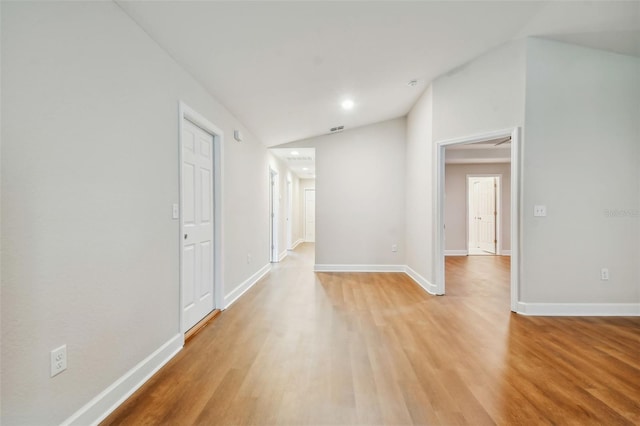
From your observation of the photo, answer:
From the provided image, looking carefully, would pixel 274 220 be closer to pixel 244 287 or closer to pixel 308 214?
pixel 244 287

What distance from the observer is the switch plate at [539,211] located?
3135mm

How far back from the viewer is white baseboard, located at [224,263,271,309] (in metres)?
3.44

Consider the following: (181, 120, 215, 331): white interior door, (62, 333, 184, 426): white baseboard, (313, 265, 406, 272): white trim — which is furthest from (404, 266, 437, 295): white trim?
(62, 333, 184, 426): white baseboard

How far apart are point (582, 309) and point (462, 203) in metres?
4.57

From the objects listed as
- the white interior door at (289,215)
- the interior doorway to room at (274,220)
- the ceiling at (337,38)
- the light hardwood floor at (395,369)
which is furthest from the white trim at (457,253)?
the ceiling at (337,38)

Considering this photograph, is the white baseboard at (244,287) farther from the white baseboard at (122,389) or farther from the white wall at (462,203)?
the white wall at (462,203)

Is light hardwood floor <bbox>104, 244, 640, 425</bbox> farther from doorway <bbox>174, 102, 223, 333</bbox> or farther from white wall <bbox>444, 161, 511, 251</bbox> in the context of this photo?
white wall <bbox>444, 161, 511, 251</bbox>

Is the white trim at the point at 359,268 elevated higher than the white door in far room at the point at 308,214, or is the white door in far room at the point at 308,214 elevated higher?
the white door in far room at the point at 308,214

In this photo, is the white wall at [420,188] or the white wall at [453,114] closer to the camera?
the white wall at [453,114]

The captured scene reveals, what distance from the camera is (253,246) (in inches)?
179

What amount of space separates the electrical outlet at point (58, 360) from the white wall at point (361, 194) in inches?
166

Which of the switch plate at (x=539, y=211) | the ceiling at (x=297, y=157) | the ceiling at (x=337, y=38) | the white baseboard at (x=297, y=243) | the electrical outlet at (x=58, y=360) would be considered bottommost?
the white baseboard at (x=297, y=243)

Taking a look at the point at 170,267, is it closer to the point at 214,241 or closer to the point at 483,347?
the point at 214,241

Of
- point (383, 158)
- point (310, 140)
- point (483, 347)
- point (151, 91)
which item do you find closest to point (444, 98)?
point (383, 158)
